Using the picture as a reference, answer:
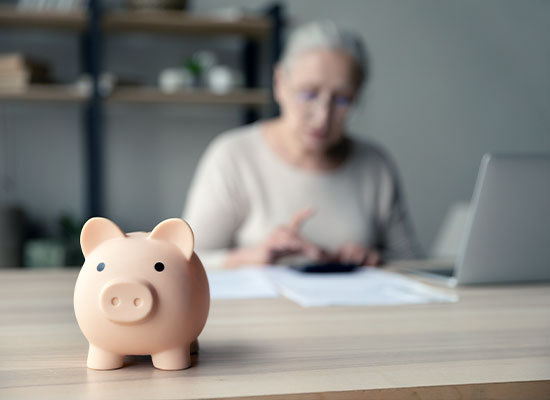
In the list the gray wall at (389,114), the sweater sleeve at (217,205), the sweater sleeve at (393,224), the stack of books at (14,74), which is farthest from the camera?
the gray wall at (389,114)

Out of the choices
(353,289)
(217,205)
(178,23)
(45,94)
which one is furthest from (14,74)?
(353,289)

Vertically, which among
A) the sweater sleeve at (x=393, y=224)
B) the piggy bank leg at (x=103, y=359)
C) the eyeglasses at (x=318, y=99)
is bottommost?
the sweater sleeve at (x=393, y=224)

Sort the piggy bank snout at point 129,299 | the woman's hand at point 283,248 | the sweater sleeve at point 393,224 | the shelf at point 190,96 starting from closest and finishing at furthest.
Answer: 1. the piggy bank snout at point 129,299
2. the woman's hand at point 283,248
3. the sweater sleeve at point 393,224
4. the shelf at point 190,96

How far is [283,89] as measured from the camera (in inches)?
70.1

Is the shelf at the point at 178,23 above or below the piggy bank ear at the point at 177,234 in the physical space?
above

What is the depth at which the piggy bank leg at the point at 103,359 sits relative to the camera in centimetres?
50

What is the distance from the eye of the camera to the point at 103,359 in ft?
1.64

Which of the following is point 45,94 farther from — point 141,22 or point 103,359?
point 103,359

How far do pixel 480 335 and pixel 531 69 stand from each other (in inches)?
134

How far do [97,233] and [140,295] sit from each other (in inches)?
3.0

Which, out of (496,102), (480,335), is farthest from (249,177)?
(496,102)

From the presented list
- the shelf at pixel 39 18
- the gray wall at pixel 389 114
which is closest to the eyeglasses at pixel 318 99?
the shelf at pixel 39 18

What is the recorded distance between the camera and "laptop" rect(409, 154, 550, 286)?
0.92 m

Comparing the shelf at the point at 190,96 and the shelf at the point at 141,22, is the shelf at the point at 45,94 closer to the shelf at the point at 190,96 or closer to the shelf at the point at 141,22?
the shelf at the point at 190,96
